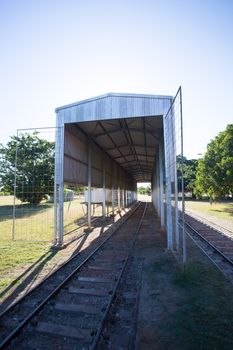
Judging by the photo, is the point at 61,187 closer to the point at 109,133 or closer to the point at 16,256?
the point at 16,256

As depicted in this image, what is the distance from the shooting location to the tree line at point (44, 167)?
24625 mm

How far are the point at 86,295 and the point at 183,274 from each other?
3021 millimetres

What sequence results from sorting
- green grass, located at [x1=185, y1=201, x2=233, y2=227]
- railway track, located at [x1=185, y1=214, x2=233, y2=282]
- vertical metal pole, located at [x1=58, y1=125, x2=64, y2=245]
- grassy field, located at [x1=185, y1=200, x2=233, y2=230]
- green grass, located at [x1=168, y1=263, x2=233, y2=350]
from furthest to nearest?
green grass, located at [x1=185, y1=201, x2=233, y2=227], grassy field, located at [x1=185, y1=200, x2=233, y2=230], vertical metal pole, located at [x1=58, y1=125, x2=64, y2=245], railway track, located at [x1=185, y1=214, x2=233, y2=282], green grass, located at [x1=168, y1=263, x2=233, y2=350]

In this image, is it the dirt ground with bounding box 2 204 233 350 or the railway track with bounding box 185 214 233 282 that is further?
the railway track with bounding box 185 214 233 282

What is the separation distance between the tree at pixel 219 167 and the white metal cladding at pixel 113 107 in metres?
16.3

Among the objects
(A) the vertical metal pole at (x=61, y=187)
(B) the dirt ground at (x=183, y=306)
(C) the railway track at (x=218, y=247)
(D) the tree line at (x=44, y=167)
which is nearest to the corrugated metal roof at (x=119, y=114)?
(A) the vertical metal pole at (x=61, y=187)

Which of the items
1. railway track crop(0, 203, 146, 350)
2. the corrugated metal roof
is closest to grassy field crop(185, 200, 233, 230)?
→ the corrugated metal roof

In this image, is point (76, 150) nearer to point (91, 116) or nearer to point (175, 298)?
point (91, 116)

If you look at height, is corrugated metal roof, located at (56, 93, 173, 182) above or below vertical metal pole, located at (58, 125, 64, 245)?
above

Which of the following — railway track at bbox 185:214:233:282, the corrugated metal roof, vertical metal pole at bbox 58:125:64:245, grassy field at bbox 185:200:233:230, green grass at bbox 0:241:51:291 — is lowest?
green grass at bbox 0:241:51:291

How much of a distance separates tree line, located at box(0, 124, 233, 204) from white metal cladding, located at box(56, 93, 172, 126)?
1421 centimetres

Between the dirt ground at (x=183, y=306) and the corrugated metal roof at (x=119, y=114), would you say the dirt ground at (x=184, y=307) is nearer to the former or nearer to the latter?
the dirt ground at (x=183, y=306)

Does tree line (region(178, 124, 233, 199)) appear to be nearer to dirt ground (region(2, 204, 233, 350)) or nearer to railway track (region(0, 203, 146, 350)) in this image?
dirt ground (region(2, 204, 233, 350))

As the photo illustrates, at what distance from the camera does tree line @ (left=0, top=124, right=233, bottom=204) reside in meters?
24.6
